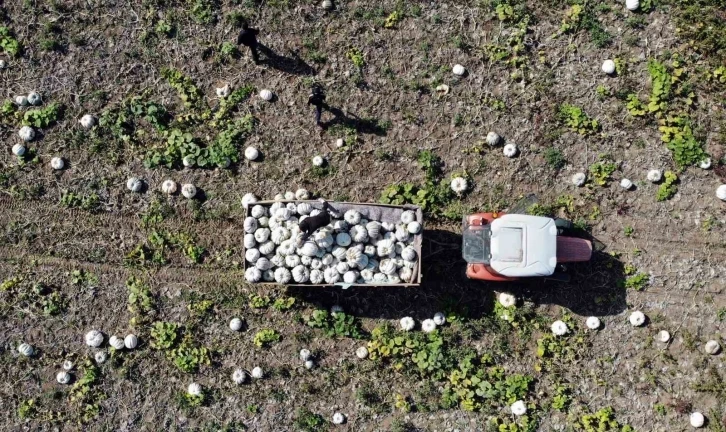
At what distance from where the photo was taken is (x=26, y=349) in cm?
971

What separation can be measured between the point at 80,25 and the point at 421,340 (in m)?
7.49

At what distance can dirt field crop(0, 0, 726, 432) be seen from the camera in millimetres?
9672

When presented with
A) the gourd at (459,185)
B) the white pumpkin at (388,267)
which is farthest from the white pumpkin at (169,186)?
the gourd at (459,185)

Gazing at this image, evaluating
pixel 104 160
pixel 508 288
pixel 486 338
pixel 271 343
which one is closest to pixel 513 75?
pixel 508 288

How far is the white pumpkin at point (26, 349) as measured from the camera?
9.71 meters

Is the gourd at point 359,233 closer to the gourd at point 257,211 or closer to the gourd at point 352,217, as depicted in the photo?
the gourd at point 352,217

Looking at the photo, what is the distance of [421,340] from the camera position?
9.64 m

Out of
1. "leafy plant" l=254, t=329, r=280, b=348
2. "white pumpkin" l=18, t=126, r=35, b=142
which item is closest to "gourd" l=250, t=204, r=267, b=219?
"leafy plant" l=254, t=329, r=280, b=348

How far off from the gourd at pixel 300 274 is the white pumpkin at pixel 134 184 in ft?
9.92

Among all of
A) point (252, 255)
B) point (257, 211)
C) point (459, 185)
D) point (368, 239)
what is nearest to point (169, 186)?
point (257, 211)

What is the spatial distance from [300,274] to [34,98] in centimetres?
528

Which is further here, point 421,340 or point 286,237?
point 421,340

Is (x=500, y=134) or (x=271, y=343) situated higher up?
(x=500, y=134)

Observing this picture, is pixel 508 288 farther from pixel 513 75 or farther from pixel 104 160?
pixel 104 160
